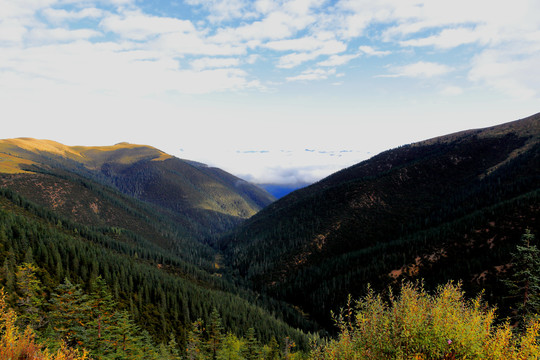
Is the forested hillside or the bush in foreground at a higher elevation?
the bush in foreground

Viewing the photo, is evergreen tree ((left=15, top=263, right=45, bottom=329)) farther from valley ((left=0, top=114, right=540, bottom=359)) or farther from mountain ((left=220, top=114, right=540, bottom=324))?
mountain ((left=220, top=114, right=540, bottom=324))

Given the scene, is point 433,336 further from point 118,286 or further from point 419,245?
point 419,245

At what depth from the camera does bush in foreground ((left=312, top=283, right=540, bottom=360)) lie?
13188 mm

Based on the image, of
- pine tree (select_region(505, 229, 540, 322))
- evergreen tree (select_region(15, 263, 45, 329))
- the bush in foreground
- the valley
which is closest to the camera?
the bush in foreground

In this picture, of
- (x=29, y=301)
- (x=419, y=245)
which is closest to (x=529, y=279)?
(x=29, y=301)

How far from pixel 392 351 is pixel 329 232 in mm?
186257

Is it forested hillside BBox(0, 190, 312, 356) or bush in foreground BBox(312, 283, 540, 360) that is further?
forested hillside BBox(0, 190, 312, 356)

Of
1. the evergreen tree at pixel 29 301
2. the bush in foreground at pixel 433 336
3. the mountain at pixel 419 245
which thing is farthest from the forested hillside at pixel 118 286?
the bush in foreground at pixel 433 336

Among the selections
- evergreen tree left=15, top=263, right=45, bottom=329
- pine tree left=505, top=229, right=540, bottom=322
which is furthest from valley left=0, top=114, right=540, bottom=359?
pine tree left=505, top=229, right=540, bottom=322

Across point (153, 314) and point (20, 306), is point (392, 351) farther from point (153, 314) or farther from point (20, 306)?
point (153, 314)

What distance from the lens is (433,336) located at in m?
14.2

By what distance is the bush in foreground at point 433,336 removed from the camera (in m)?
13.2

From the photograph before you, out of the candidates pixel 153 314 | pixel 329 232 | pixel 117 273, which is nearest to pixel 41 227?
pixel 117 273

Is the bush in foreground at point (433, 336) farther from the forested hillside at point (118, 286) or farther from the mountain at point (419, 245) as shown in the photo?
the mountain at point (419, 245)
